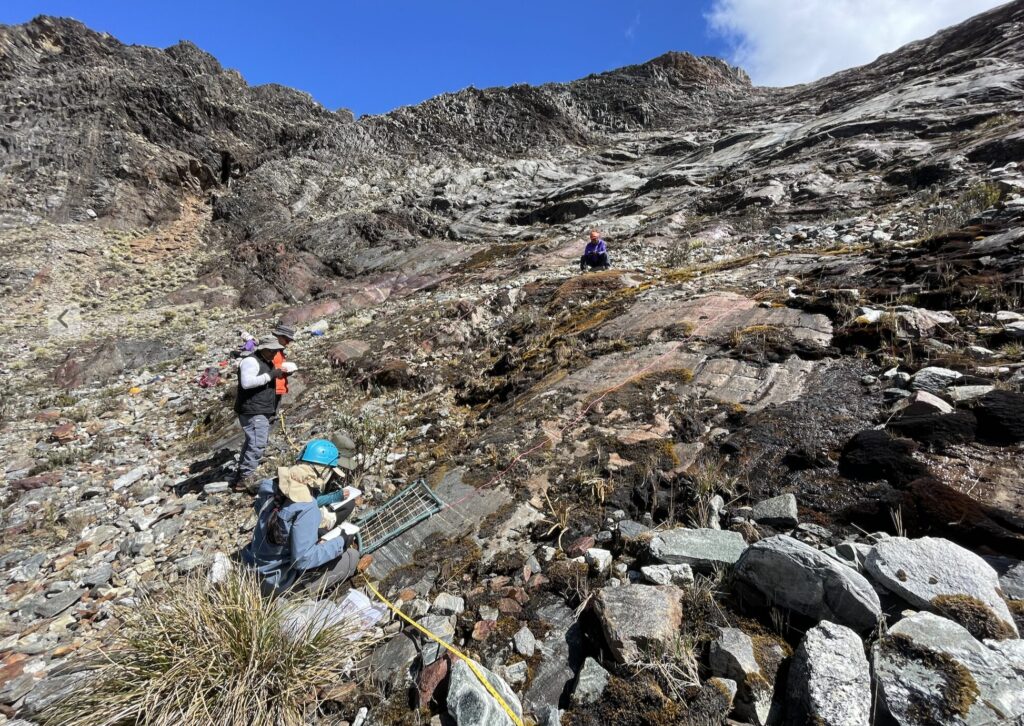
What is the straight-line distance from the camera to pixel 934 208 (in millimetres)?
9977

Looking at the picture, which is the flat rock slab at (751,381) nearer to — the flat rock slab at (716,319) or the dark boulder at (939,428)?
the flat rock slab at (716,319)

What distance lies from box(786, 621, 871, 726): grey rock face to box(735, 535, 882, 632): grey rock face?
0.51 ft

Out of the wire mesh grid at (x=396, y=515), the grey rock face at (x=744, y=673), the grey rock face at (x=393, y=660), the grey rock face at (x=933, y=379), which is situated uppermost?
the grey rock face at (x=933, y=379)

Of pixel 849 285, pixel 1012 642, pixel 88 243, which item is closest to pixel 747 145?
pixel 849 285

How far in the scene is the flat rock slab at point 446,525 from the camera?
3814 millimetres

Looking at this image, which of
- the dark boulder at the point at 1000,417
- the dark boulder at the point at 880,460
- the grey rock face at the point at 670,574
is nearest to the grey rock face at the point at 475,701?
the grey rock face at the point at 670,574

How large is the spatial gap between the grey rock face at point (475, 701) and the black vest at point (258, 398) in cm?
492

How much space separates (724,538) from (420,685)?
203cm

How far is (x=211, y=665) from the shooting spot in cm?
232

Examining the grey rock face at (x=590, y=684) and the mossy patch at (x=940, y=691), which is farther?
the grey rock face at (x=590, y=684)

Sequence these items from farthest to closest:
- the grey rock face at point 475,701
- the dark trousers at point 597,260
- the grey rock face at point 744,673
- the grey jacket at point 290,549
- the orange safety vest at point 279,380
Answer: the dark trousers at point 597,260 → the orange safety vest at point 279,380 → the grey jacket at point 290,549 → the grey rock face at point 475,701 → the grey rock face at point 744,673

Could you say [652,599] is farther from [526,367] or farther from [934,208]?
[934,208]

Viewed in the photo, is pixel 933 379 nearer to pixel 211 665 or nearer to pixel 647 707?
pixel 647 707

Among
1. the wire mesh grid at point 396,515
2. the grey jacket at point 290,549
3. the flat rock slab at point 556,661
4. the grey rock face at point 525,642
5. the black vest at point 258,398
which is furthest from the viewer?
the black vest at point 258,398
